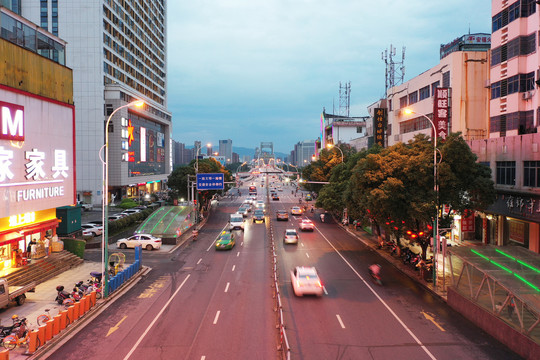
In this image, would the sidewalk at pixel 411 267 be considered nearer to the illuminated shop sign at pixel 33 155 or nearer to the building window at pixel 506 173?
the building window at pixel 506 173

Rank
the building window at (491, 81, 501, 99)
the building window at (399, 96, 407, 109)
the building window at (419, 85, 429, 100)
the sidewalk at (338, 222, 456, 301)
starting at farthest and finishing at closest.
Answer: the building window at (399, 96, 407, 109), the building window at (419, 85, 429, 100), the building window at (491, 81, 501, 99), the sidewalk at (338, 222, 456, 301)

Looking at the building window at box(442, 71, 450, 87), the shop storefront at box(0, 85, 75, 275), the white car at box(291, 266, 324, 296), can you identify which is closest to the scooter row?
the shop storefront at box(0, 85, 75, 275)

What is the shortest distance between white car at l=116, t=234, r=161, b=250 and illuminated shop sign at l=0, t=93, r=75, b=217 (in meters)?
8.08

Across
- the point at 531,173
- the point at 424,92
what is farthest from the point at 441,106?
the point at 531,173

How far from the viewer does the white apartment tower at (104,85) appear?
76.8 metres

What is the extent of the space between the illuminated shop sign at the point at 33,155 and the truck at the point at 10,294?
15.1 ft

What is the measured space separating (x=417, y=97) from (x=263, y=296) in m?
41.2

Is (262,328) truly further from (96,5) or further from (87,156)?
(96,5)

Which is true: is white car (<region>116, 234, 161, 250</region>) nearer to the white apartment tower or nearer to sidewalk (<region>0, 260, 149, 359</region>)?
sidewalk (<region>0, 260, 149, 359</region>)

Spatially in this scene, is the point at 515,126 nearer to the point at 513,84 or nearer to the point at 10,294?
the point at 513,84

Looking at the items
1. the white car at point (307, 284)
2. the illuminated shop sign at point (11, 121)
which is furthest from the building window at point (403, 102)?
the illuminated shop sign at point (11, 121)

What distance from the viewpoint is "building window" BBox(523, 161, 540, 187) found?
90.4ft

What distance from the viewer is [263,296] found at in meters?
22.1

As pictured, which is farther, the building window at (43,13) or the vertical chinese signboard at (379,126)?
Result: the building window at (43,13)
